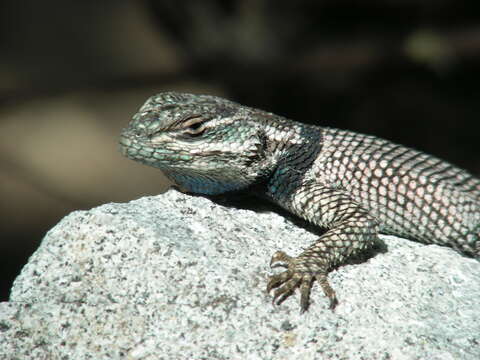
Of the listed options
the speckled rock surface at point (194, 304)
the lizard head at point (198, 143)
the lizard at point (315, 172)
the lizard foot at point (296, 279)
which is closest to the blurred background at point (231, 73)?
the lizard at point (315, 172)

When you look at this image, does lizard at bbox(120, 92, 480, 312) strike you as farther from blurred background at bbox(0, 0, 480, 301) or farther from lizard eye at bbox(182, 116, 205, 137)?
blurred background at bbox(0, 0, 480, 301)

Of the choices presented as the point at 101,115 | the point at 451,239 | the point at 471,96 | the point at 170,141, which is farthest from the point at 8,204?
the point at 471,96

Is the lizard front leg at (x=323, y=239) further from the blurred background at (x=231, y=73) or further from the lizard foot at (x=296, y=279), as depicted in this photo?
the blurred background at (x=231, y=73)

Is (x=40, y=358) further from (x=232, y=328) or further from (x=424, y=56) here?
(x=424, y=56)

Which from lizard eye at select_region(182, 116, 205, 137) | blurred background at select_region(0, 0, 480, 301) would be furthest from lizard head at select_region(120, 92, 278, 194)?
blurred background at select_region(0, 0, 480, 301)

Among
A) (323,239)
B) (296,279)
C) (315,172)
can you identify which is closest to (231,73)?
(315,172)

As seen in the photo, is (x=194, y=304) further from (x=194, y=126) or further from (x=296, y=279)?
(x=194, y=126)

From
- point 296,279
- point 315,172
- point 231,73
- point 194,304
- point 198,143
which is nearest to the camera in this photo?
point 194,304
